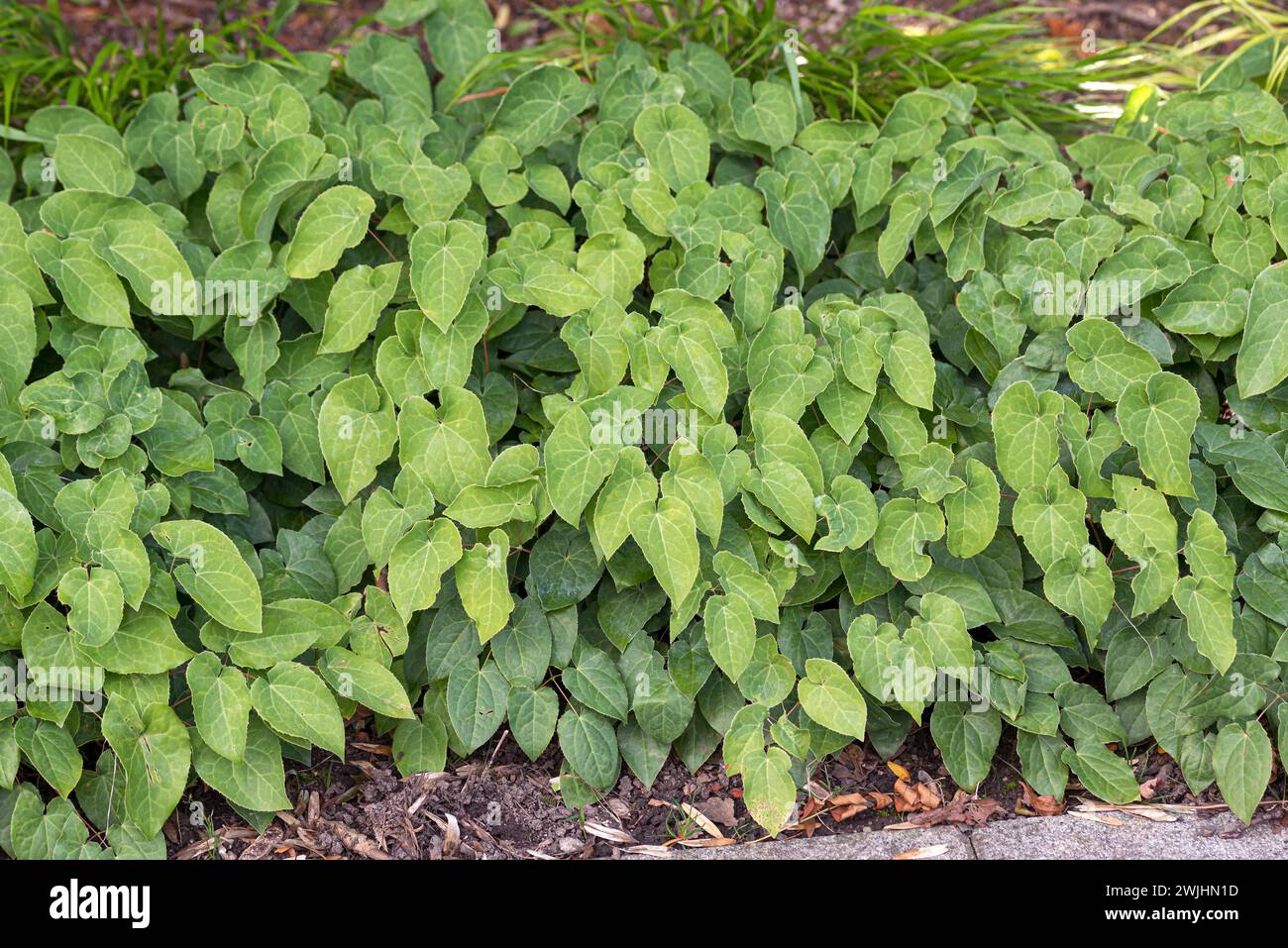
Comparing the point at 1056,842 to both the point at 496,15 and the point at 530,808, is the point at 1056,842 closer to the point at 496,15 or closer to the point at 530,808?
the point at 530,808

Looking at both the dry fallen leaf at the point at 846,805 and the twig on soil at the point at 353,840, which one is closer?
the twig on soil at the point at 353,840

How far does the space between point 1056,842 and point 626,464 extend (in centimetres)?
128

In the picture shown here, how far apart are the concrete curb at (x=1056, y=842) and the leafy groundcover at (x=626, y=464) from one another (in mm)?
94

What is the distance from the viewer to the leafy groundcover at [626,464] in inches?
102

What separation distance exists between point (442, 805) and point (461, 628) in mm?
414

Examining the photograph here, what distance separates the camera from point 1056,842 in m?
2.62

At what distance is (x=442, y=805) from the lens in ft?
9.00

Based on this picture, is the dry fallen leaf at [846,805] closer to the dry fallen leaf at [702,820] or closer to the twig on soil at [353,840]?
the dry fallen leaf at [702,820]

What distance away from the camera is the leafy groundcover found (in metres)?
2.58

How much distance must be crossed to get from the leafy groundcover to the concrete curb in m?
0.09
